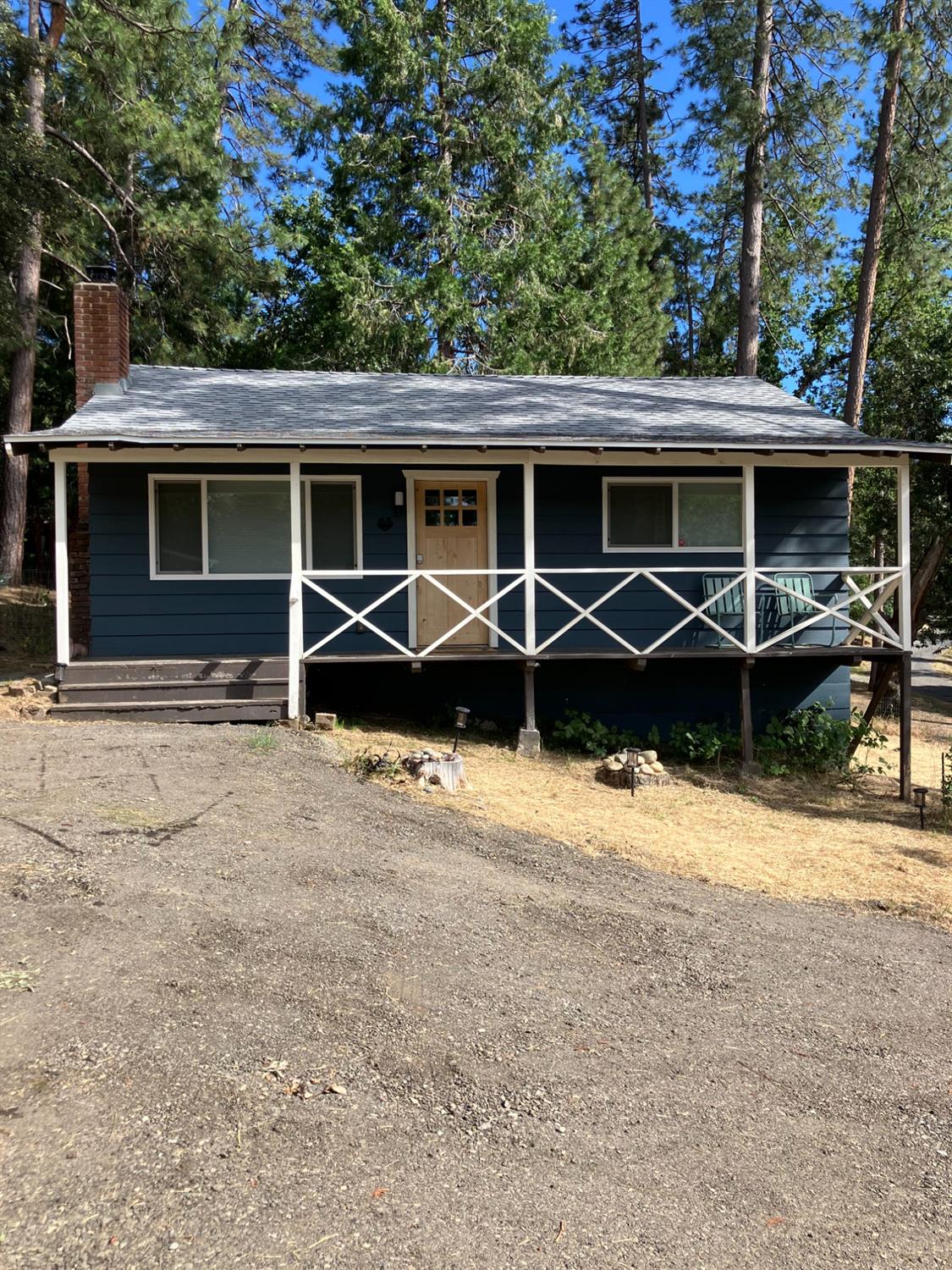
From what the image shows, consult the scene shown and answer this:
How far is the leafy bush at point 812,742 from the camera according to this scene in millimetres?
11469

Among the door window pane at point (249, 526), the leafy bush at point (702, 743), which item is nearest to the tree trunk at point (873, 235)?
the leafy bush at point (702, 743)

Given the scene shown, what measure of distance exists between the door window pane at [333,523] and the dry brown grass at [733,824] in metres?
2.08

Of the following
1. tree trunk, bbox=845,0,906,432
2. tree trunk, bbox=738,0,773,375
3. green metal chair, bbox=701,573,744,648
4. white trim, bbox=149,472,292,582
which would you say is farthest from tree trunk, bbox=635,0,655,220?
white trim, bbox=149,472,292,582

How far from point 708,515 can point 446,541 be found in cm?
326

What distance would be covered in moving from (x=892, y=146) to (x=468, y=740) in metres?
16.4

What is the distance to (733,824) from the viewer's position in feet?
28.8

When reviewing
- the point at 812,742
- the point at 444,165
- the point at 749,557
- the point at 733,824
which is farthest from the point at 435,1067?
the point at 444,165

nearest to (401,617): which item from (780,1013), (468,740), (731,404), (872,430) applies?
(468,740)

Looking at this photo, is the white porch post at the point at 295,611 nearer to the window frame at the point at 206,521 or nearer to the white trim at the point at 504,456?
the white trim at the point at 504,456

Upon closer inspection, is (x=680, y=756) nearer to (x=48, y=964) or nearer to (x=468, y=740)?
(x=468, y=740)

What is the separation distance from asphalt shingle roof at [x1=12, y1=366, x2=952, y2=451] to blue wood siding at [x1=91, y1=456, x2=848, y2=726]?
625mm

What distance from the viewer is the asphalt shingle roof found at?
9.90 meters

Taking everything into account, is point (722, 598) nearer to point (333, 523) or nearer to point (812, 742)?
point (812, 742)

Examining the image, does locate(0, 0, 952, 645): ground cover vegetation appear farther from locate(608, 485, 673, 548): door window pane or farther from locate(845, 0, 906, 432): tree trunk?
locate(608, 485, 673, 548): door window pane
